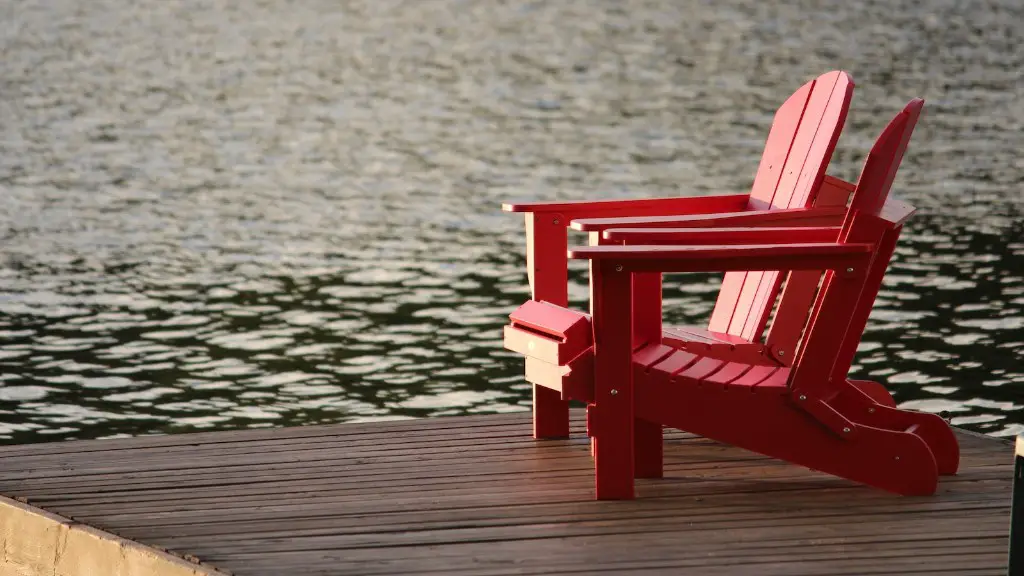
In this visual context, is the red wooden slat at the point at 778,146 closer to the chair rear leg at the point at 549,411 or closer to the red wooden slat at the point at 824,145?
the red wooden slat at the point at 824,145

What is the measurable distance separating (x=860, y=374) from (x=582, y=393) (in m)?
4.14

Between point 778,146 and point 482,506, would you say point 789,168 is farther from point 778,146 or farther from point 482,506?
point 482,506

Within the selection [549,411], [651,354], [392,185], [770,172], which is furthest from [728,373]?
[392,185]

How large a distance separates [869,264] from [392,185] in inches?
416

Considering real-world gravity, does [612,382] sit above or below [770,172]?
below

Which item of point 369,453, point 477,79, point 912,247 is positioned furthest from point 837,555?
point 477,79

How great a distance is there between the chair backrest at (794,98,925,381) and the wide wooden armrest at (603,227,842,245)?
0.12m

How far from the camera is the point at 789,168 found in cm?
477

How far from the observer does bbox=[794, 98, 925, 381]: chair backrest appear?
13.0 ft

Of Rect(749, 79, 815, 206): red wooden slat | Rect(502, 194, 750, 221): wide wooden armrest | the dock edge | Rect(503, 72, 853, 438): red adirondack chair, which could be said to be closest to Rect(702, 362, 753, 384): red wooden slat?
Rect(503, 72, 853, 438): red adirondack chair

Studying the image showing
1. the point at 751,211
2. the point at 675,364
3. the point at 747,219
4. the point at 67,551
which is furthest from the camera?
the point at 751,211

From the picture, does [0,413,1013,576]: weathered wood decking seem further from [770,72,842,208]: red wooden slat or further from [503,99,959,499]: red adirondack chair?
[770,72,842,208]: red wooden slat

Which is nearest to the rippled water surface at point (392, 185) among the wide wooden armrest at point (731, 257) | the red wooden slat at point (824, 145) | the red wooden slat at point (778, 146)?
the red wooden slat at point (778, 146)

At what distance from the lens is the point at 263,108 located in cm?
1997
